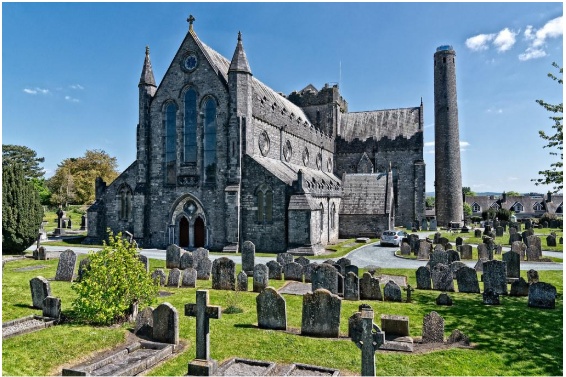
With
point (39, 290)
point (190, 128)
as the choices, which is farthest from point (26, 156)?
point (39, 290)

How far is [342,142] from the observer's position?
4847cm

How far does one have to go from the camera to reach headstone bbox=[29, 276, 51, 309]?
12.0 m

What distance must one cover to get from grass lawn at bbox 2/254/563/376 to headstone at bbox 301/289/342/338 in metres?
0.36

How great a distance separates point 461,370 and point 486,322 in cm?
382

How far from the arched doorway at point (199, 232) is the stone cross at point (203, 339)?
68.9ft

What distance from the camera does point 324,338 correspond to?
394 inches

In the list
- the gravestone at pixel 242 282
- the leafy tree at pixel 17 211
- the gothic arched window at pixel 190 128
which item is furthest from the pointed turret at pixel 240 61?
the gravestone at pixel 242 282

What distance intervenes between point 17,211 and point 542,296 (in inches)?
1018

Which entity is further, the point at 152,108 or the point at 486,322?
the point at 152,108

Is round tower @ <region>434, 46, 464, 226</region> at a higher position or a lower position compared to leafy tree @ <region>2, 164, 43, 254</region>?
higher

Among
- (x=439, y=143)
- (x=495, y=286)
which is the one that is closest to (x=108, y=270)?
(x=495, y=286)

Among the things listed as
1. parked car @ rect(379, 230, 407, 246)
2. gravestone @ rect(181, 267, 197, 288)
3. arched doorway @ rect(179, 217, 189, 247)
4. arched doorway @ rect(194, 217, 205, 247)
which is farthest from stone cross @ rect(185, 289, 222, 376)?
parked car @ rect(379, 230, 407, 246)

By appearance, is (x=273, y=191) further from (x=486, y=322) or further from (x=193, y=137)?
(x=486, y=322)

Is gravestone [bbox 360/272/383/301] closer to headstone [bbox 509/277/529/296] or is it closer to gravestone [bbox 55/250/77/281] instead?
headstone [bbox 509/277/529/296]
